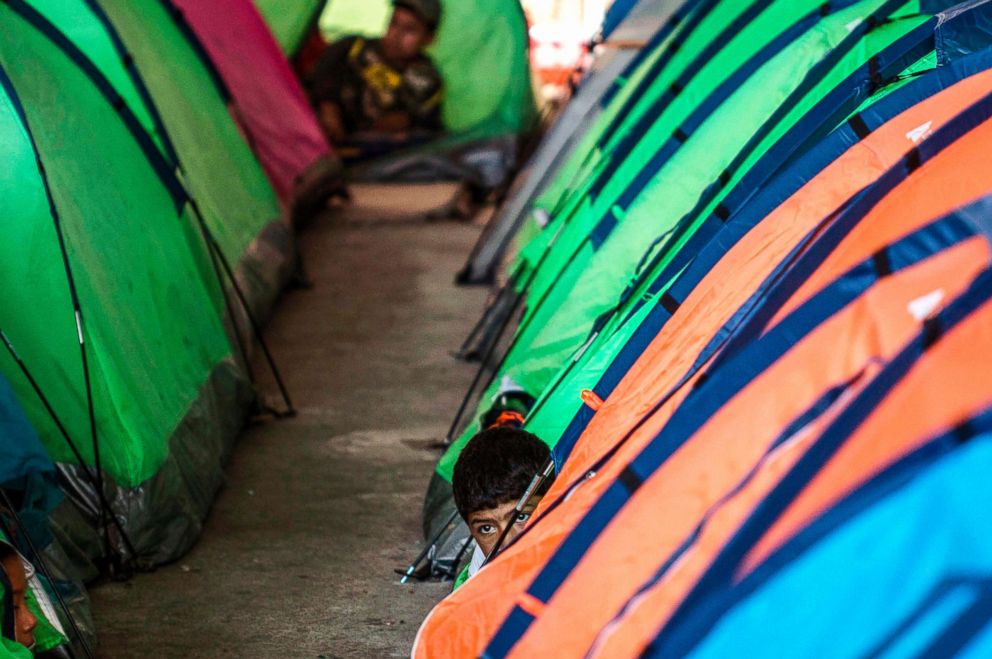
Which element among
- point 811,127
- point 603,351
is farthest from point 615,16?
point 603,351

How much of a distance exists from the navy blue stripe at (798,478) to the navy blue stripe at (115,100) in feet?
9.21

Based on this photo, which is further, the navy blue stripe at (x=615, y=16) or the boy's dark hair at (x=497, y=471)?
the navy blue stripe at (x=615, y=16)

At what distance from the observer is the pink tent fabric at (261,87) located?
19.5ft

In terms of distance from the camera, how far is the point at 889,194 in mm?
1961

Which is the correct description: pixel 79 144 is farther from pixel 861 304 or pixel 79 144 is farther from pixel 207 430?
pixel 861 304

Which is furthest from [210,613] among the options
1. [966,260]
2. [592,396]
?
[966,260]

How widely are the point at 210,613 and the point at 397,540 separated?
1.85 feet

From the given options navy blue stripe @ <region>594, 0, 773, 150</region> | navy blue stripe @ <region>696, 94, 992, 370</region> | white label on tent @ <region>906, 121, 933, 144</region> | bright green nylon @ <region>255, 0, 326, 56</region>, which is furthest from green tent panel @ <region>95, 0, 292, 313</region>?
navy blue stripe @ <region>696, 94, 992, 370</region>

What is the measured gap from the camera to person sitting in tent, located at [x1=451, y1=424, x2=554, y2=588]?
2.54 m

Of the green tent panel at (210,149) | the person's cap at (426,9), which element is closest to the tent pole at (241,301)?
the green tent panel at (210,149)

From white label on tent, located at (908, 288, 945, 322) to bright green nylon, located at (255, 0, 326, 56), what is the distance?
6277 mm

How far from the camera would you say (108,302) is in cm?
339

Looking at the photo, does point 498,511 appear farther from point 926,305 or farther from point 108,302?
point 108,302

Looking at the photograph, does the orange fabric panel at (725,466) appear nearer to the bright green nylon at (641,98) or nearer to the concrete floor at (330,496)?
the concrete floor at (330,496)
